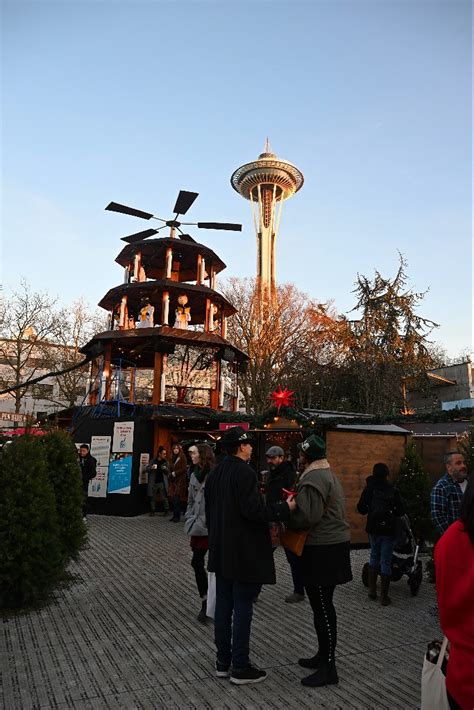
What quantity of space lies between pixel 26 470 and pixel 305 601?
3.85m

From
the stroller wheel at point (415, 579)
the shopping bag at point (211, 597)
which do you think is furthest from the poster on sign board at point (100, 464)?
the shopping bag at point (211, 597)

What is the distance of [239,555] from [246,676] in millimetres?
998

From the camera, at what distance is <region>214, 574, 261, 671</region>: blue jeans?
4051 millimetres

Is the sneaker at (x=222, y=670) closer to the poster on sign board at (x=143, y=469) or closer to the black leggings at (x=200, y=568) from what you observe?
the black leggings at (x=200, y=568)

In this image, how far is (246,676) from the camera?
4133mm

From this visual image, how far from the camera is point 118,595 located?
22.3ft

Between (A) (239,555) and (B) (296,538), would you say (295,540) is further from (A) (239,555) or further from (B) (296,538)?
(A) (239,555)

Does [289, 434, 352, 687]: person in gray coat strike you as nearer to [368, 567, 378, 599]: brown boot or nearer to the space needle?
[368, 567, 378, 599]: brown boot

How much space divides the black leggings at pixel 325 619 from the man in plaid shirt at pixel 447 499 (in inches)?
67.7

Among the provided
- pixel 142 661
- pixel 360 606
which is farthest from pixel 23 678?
pixel 360 606

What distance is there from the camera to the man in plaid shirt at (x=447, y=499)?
5301 millimetres

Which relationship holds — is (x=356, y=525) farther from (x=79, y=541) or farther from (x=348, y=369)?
(x=348, y=369)

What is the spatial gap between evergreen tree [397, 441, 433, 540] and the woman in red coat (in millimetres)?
7752

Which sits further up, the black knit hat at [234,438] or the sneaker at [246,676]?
the black knit hat at [234,438]
